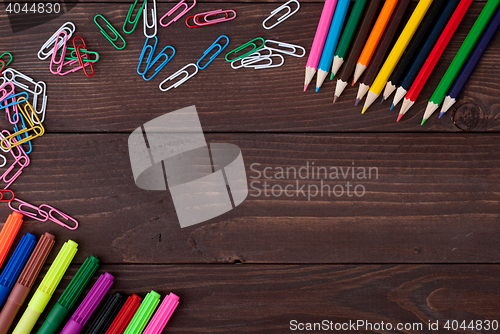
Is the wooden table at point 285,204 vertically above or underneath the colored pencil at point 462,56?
underneath

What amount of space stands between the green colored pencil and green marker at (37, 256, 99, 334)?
28.9 inches

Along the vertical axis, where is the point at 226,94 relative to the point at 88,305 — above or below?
above

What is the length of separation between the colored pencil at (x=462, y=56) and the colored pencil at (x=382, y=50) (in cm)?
15

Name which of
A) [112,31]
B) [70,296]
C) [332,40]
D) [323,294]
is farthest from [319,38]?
[70,296]

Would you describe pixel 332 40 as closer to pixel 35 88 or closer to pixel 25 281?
pixel 35 88

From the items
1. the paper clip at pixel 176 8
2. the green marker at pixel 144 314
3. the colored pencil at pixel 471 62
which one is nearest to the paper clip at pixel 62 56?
the paper clip at pixel 176 8

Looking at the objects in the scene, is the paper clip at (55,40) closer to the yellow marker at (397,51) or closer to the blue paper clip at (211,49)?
the blue paper clip at (211,49)

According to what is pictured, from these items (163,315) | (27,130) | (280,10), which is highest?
(280,10)

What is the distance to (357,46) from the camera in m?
0.83

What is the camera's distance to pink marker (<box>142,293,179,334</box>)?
0.83 m

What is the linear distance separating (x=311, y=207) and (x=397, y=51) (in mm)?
412

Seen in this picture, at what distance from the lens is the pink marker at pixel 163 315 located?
827 mm

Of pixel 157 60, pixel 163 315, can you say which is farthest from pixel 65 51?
pixel 163 315

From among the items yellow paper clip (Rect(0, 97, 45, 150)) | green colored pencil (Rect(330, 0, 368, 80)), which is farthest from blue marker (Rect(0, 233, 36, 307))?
green colored pencil (Rect(330, 0, 368, 80))
